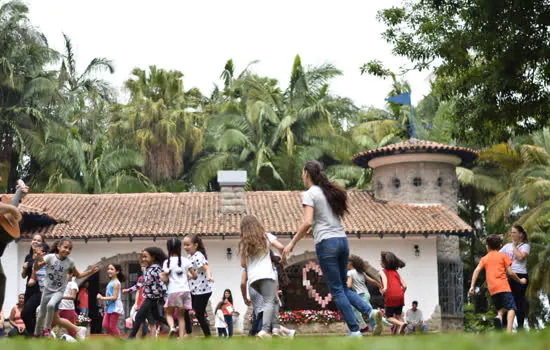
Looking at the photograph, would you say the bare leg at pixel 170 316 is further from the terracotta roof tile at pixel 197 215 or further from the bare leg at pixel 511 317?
the terracotta roof tile at pixel 197 215

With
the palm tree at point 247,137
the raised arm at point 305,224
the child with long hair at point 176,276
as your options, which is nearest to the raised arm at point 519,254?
the raised arm at point 305,224

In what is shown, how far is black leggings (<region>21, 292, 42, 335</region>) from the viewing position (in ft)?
33.6

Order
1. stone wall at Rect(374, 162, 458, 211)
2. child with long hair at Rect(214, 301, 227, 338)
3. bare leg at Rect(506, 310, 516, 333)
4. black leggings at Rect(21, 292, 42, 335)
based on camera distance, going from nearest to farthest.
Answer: bare leg at Rect(506, 310, 516, 333) < black leggings at Rect(21, 292, 42, 335) < child with long hair at Rect(214, 301, 227, 338) < stone wall at Rect(374, 162, 458, 211)

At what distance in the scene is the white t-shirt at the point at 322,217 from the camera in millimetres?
7512

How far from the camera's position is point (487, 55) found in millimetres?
13289

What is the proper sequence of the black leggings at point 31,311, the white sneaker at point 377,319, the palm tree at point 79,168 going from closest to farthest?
the white sneaker at point 377,319 → the black leggings at point 31,311 → the palm tree at point 79,168

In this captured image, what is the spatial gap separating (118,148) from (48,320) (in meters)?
27.3

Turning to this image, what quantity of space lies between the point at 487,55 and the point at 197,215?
41.6 feet

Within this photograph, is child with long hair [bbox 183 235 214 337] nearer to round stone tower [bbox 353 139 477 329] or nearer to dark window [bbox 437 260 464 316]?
dark window [bbox 437 260 464 316]

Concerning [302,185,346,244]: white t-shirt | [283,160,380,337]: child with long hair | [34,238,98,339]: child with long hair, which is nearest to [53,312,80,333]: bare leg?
[34,238,98,339]: child with long hair

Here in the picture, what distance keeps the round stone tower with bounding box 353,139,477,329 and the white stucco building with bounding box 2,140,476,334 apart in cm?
3

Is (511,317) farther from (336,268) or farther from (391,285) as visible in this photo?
(336,268)

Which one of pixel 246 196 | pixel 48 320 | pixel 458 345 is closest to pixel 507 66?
pixel 48 320

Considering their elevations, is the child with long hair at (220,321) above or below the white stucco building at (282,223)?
below
